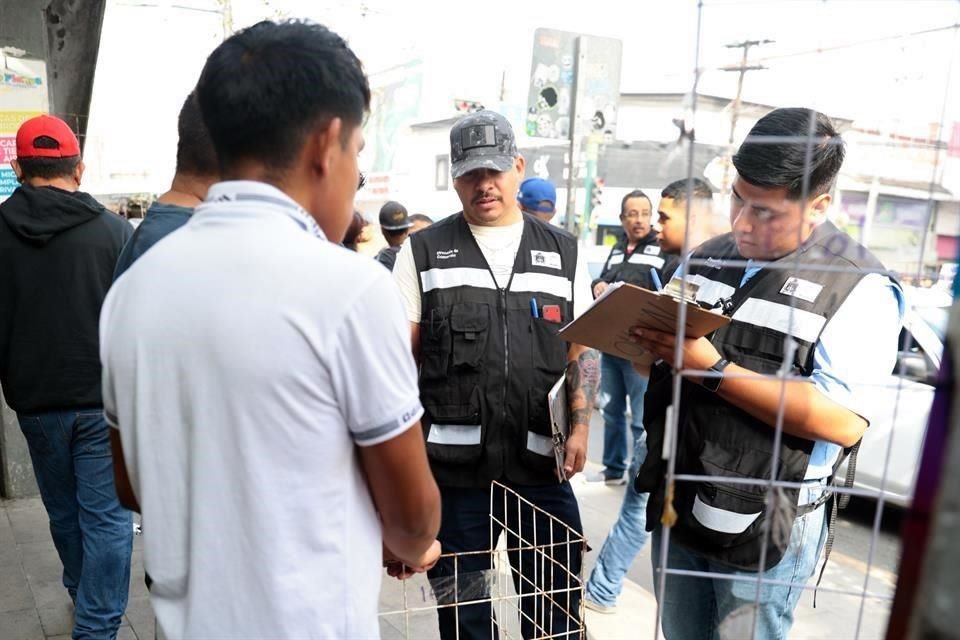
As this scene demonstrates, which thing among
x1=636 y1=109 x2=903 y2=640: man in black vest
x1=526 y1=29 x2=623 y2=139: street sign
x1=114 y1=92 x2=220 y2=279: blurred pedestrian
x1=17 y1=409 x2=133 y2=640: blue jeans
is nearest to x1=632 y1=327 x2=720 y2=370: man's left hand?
x1=636 y1=109 x2=903 y2=640: man in black vest

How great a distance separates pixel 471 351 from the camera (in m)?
2.30

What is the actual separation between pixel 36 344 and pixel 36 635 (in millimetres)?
1176

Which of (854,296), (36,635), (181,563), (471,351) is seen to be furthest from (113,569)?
(854,296)

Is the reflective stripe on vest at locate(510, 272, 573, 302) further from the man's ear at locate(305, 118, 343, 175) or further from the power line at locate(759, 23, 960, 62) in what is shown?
the man's ear at locate(305, 118, 343, 175)

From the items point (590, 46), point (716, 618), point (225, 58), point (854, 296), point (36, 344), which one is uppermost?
point (590, 46)

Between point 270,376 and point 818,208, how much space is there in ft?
4.30

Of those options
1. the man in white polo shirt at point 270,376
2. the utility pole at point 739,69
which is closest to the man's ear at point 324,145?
the man in white polo shirt at point 270,376

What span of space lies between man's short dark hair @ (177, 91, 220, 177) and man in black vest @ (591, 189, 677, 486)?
3221mm

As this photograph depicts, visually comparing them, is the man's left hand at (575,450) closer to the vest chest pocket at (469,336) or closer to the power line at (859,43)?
the vest chest pocket at (469,336)

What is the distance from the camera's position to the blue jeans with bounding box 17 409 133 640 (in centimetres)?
259

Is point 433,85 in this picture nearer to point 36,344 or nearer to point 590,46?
point 590,46

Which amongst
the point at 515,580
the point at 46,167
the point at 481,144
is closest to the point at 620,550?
the point at 515,580

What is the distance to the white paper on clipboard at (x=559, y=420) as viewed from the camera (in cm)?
223

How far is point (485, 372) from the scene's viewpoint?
2.31m
